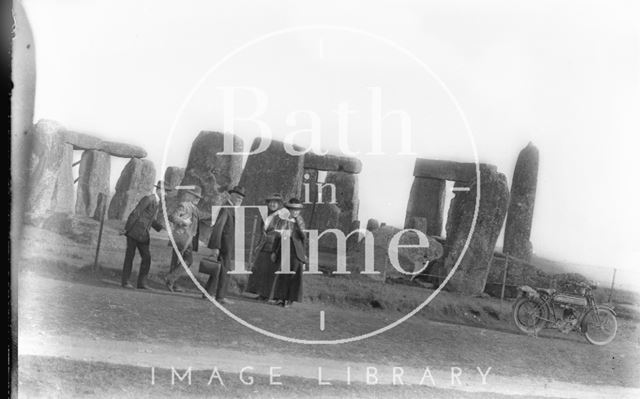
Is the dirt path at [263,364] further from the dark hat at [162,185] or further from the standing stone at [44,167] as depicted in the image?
the standing stone at [44,167]

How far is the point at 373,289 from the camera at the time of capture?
13805mm

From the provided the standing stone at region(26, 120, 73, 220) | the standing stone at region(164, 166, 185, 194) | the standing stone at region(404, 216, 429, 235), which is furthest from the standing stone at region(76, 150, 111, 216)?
the standing stone at region(404, 216, 429, 235)

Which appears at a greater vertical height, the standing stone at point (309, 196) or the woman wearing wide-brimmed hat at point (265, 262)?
the standing stone at point (309, 196)

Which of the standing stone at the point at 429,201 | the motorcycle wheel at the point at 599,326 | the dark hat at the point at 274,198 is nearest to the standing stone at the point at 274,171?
the dark hat at the point at 274,198

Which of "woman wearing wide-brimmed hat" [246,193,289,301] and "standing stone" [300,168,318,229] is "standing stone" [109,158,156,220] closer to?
"standing stone" [300,168,318,229]

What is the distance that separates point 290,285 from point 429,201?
444cm

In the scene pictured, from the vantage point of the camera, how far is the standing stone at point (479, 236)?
14.4m

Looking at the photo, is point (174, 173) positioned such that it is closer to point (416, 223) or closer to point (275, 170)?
point (275, 170)

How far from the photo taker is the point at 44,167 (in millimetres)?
16016

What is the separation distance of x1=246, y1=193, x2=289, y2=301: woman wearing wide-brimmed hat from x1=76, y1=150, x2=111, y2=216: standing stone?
8.79 meters

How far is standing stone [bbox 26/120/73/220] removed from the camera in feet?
49.8

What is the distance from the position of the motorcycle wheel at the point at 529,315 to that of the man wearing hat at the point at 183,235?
16.2 ft

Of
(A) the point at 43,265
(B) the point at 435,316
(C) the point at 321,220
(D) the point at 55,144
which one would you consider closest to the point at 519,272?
(B) the point at 435,316

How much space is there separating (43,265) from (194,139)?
9.89 feet
